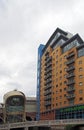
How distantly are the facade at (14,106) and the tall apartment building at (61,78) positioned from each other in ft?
41.8

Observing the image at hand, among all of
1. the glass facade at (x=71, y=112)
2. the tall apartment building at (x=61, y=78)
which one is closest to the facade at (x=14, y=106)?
the tall apartment building at (x=61, y=78)

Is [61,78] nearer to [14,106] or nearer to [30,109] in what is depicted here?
[14,106]

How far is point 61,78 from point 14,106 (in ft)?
78.3

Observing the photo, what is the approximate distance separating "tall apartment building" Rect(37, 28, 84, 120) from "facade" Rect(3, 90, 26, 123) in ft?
41.8

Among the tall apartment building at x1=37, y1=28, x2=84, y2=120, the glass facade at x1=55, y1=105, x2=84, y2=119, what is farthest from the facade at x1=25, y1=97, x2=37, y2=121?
the glass facade at x1=55, y1=105, x2=84, y2=119

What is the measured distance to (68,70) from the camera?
384 ft

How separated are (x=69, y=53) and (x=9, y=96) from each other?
31.8 meters

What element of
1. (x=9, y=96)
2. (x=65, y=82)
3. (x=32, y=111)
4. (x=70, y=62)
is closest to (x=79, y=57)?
(x=70, y=62)

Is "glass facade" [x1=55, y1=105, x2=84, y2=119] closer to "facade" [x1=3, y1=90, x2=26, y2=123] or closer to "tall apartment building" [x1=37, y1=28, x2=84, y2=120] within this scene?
"tall apartment building" [x1=37, y1=28, x2=84, y2=120]

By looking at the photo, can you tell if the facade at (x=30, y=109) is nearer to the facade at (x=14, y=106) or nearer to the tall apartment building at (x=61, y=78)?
the tall apartment building at (x=61, y=78)

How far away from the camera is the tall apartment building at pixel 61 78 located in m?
111

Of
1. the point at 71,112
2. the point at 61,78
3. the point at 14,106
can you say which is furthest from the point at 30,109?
the point at 71,112

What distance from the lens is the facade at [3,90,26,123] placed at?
413 ft

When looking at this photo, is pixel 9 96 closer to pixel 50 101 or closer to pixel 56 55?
pixel 50 101
